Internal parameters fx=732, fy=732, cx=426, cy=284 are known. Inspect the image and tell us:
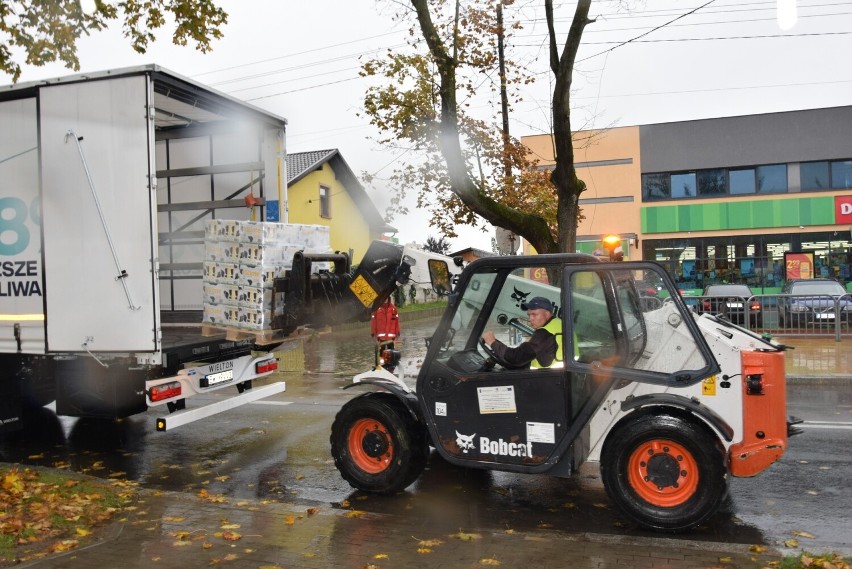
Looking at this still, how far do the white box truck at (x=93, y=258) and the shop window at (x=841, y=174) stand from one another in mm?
29985

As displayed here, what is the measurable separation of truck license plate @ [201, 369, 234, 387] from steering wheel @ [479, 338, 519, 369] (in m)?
3.41

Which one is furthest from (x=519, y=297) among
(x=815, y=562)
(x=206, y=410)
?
(x=206, y=410)

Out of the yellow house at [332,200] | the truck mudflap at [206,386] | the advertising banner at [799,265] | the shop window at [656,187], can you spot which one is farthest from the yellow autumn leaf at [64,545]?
the shop window at [656,187]

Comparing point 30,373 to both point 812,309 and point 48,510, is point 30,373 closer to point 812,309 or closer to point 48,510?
point 48,510

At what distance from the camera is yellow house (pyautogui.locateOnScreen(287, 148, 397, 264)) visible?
32062 millimetres

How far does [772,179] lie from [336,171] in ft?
65.6

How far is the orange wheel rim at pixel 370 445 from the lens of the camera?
589 cm

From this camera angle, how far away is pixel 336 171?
36.2 metres

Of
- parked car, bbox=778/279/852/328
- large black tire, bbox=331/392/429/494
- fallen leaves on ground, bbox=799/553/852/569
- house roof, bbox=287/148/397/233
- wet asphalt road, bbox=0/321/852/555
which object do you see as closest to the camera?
fallen leaves on ground, bbox=799/553/852/569

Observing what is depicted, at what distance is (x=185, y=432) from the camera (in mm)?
8867

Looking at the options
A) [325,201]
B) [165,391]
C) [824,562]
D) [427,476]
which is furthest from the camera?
[325,201]

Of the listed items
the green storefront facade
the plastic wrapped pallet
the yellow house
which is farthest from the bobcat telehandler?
the green storefront facade

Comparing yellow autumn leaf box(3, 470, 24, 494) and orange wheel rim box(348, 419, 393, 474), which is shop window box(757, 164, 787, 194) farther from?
yellow autumn leaf box(3, 470, 24, 494)

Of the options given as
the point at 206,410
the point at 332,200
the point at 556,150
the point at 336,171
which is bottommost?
the point at 206,410
